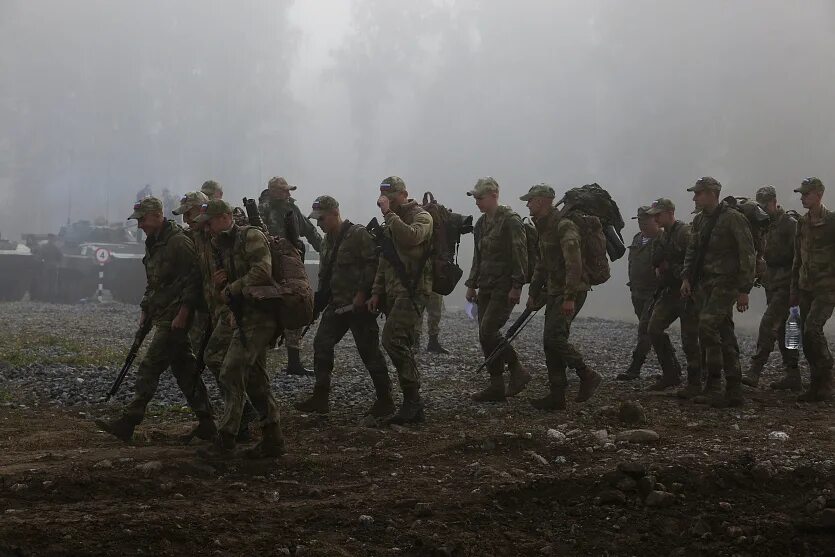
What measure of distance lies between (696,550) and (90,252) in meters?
24.1

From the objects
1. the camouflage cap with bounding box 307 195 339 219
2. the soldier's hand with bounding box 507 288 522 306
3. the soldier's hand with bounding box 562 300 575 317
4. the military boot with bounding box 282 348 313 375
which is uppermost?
the camouflage cap with bounding box 307 195 339 219

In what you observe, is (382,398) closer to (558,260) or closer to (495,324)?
(495,324)

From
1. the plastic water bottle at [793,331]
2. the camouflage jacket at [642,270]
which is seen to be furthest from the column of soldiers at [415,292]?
the camouflage jacket at [642,270]

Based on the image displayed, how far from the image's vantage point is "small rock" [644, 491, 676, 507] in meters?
5.06

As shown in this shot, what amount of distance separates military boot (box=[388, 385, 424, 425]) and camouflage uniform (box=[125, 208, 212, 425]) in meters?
1.59

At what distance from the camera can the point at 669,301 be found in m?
10.0

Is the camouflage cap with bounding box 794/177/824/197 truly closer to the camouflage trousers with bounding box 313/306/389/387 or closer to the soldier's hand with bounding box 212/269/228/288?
the camouflage trousers with bounding box 313/306/389/387

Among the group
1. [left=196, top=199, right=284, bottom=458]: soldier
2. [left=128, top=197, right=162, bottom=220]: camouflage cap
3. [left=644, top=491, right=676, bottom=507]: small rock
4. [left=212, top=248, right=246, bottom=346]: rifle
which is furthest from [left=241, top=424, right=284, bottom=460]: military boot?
[left=644, top=491, right=676, bottom=507]: small rock

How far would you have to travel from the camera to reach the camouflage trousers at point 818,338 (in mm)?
8984

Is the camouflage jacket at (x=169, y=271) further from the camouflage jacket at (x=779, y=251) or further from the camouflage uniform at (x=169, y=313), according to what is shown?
the camouflage jacket at (x=779, y=251)

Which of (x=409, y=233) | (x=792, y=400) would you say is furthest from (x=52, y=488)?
(x=792, y=400)

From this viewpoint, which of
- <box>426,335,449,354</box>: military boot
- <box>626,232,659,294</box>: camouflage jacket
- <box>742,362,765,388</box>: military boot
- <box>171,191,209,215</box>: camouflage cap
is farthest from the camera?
<box>426,335,449,354</box>: military boot

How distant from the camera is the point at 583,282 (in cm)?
835

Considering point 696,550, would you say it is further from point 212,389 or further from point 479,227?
point 212,389
